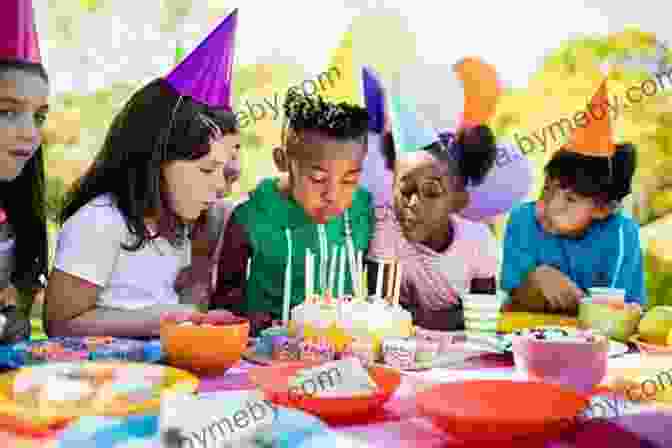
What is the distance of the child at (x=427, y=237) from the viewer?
2.19 meters

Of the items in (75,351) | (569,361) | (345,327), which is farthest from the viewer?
(345,327)

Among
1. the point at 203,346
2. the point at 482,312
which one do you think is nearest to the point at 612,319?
the point at 482,312

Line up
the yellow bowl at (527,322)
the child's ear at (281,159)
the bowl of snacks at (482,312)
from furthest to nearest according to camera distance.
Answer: the child's ear at (281,159) < the yellow bowl at (527,322) < the bowl of snacks at (482,312)

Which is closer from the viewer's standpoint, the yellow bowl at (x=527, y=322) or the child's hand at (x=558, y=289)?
the yellow bowl at (x=527, y=322)

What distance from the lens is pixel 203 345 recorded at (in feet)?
3.63

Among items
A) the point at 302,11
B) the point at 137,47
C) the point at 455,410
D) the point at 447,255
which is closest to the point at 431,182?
the point at 447,255

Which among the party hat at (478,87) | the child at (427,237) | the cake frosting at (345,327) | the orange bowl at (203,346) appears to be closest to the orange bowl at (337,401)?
the orange bowl at (203,346)

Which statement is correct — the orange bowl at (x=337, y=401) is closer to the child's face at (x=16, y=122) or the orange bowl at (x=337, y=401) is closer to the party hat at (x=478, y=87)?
the child's face at (x=16, y=122)

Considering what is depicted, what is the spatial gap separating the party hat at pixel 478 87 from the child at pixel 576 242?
259 millimetres

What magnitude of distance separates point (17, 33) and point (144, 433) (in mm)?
1372

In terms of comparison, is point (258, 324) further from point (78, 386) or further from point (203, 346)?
point (78, 386)

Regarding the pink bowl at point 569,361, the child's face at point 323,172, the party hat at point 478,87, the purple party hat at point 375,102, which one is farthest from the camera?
the party hat at point 478,87

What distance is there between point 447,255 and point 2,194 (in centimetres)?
113

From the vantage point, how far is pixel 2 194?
1.82m
